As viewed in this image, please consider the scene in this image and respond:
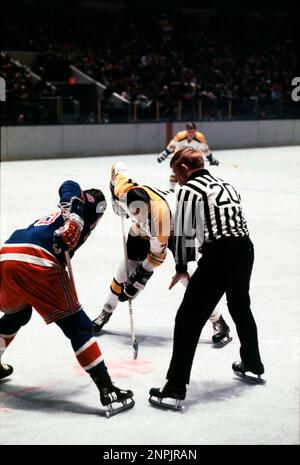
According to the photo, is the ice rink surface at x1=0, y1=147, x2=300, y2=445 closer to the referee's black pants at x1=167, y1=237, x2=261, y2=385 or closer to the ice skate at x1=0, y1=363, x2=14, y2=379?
the ice skate at x1=0, y1=363, x2=14, y2=379

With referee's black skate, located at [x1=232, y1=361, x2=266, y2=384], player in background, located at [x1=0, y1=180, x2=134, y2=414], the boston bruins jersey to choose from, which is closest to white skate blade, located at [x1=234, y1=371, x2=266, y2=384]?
referee's black skate, located at [x1=232, y1=361, x2=266, y2=384]

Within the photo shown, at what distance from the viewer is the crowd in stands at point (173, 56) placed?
1025 inches

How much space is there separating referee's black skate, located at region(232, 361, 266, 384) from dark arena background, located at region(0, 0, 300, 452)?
55 mm

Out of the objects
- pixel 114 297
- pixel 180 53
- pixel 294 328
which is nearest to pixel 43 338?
pixel 114 297

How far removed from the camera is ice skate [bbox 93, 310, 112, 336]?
5.89m

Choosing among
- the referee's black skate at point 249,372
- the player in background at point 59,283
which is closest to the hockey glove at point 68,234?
the player in background at point 59,283

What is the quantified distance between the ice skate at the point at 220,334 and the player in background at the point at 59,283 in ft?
4.38

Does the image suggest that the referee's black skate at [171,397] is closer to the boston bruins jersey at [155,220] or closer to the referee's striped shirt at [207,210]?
the referee's striped shirt at [207,210]

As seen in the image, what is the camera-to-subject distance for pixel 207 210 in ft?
14.3

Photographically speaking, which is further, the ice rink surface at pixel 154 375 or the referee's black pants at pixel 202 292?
the referee's black pants at pixel 202 292

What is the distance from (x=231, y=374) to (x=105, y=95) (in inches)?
796

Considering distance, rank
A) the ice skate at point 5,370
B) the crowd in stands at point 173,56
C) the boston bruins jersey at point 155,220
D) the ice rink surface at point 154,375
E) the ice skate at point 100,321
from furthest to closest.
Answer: the crowd in stands at point 173,56 < the ice skate at point 100,321 < the boston bruins jersey at point 155,220 < the ice skate at point 5,370 < the ice rink surface at point 154,375

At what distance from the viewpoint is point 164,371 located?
5043 millimetres

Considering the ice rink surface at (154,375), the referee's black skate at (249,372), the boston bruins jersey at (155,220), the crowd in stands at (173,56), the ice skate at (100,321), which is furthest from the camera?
the crowd in stands at (173,56)
